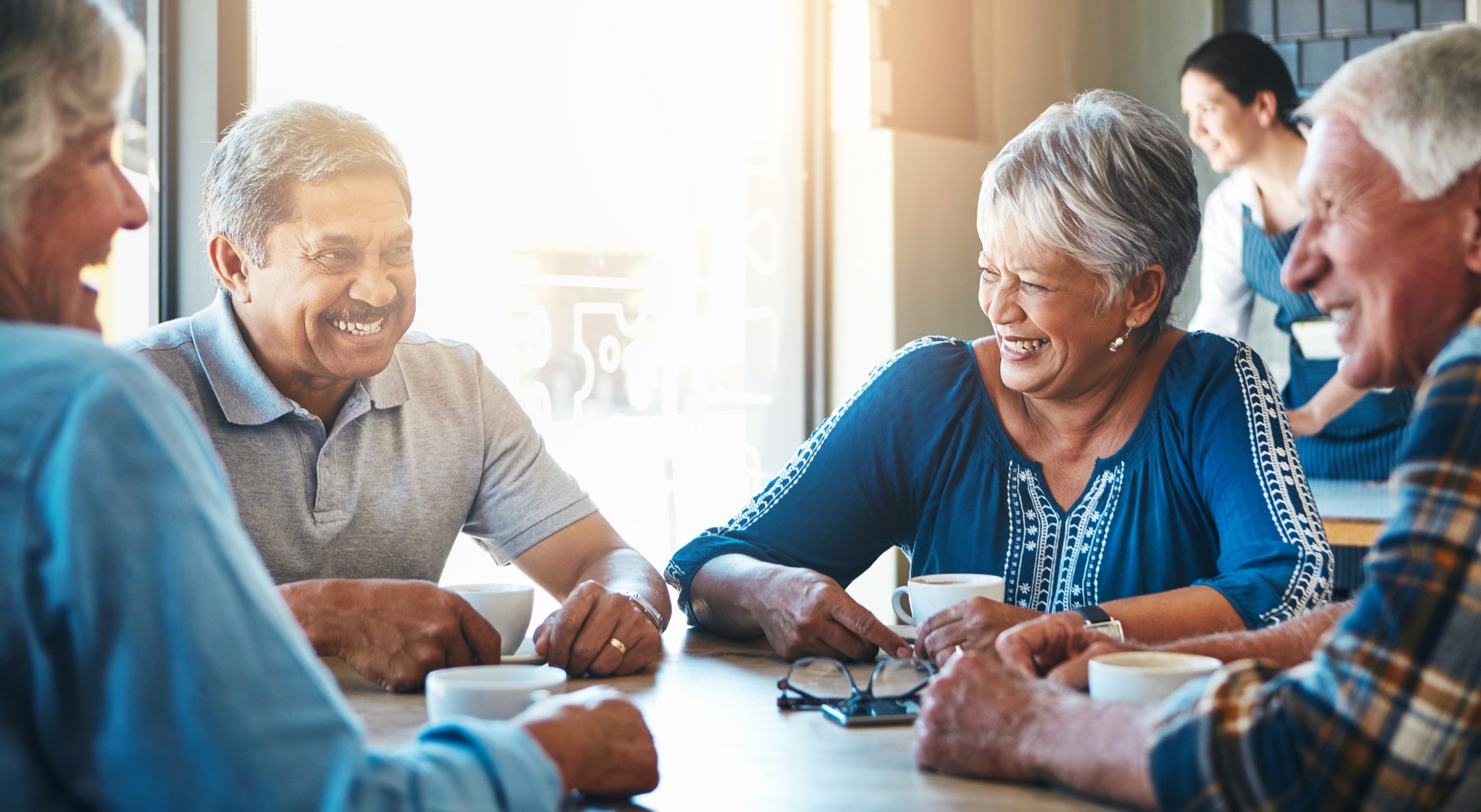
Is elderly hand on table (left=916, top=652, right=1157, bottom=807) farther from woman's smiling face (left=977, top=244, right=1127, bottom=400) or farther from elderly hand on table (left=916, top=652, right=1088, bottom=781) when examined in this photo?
woman's smiling face (left=977, top=244, right=1127, bottom=400)

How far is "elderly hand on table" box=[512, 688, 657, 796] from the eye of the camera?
90 centimetres

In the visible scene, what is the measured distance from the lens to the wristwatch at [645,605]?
1.55 meters

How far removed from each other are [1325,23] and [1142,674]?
443 cm

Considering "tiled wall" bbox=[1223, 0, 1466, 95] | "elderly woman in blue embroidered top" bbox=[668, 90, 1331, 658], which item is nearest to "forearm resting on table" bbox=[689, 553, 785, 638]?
"elderly woman in blue embroidered top" bbox=[668, 90, 1331, 658]

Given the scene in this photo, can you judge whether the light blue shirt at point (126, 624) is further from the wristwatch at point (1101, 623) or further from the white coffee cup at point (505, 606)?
the wristwatch at point (1101, 623)

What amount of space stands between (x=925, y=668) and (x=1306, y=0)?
432cm

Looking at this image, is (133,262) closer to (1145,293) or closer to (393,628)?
(393,628)

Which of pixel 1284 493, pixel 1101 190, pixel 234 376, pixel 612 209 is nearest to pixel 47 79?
pixel 234 376

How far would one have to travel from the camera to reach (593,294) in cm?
338

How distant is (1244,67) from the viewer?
3.50m

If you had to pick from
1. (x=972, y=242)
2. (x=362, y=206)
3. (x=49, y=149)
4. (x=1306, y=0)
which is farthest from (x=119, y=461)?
(x=1306, y=0)

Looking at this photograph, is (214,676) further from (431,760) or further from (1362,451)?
(1362,451)

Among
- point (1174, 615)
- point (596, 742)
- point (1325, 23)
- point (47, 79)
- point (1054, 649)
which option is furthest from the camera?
point (1325, 23)

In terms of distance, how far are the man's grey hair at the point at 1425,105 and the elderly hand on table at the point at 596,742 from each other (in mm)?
725
